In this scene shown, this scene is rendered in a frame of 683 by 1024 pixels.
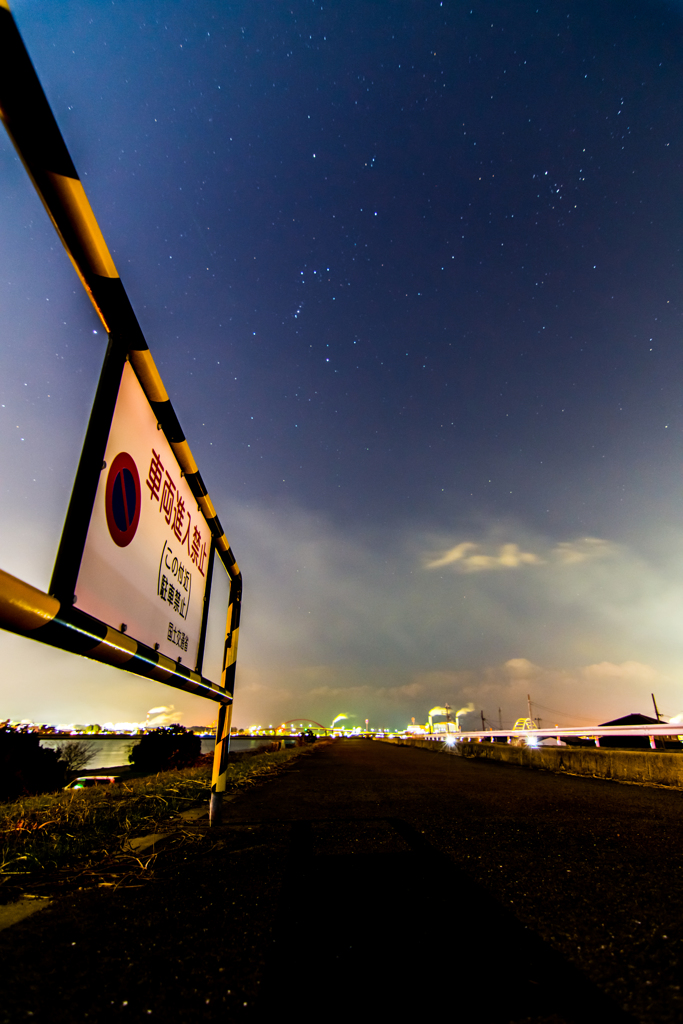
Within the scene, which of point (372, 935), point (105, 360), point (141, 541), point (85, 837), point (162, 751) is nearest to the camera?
point (372, 935)

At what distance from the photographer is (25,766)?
8969 millimetres

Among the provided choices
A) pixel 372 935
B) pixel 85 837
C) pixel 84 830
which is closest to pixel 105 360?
pixel 372 935

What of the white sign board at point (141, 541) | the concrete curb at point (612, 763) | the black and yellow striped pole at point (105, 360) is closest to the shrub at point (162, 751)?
the concrete curb at point (612, 763)

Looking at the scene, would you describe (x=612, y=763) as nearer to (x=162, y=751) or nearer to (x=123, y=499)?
(x=123, y=499)

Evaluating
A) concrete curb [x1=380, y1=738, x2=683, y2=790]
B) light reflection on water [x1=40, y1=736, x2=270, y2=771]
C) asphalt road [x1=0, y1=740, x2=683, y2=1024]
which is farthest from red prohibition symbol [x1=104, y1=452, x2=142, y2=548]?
light reflection on water [x1=40, y1=736, x2=270, y2=771]

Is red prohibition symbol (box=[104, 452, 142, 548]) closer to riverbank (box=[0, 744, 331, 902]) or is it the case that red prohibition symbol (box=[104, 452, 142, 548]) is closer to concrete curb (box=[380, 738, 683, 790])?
riverbank (box=[0, 744, 331, 902])

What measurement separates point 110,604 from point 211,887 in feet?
4.10

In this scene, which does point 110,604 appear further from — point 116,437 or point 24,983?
point 24,983

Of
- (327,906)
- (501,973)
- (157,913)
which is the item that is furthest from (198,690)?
(501,973)

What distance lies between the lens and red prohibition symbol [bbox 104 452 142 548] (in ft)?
5.22

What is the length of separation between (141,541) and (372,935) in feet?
5.12

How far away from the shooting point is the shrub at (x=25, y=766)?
8.38 metres

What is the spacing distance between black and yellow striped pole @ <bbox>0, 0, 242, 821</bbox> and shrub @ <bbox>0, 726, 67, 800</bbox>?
9099 mm

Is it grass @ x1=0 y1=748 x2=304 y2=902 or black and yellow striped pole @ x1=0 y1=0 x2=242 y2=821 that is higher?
black and yellow striped pole @ x1=0 y1=0 x2=242 y2=821
